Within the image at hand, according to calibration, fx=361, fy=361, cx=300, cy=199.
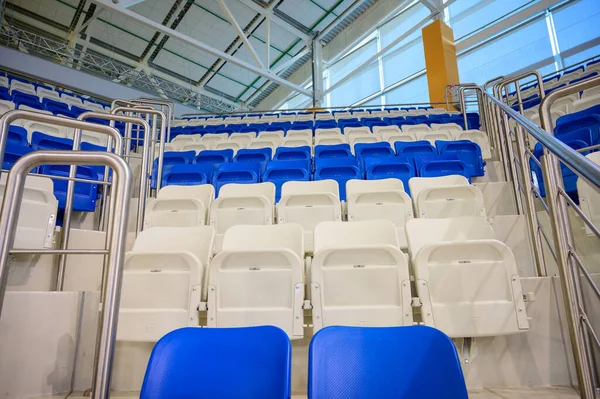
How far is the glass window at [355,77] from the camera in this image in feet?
33.7

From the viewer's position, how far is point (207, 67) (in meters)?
11.9

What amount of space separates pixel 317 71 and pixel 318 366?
35.0 ft

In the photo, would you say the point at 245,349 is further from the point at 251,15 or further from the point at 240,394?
the point at 251,15

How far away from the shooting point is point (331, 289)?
1.58m

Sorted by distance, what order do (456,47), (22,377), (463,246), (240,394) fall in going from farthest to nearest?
1. (456,47)
2. (463,246)
3. (22,377)
4. (240,394)

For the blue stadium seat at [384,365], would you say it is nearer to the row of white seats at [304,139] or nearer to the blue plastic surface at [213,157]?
the blue plastic surface at [213,157]

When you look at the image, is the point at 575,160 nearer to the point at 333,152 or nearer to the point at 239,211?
the point at 239,211

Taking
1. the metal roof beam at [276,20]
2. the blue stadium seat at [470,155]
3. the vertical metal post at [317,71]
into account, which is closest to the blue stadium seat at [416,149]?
the blue stadium seat at [470,155]

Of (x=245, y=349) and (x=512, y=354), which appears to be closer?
(x=245, y=349)

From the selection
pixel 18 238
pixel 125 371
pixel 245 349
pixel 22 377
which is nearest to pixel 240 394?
pixel 245 349

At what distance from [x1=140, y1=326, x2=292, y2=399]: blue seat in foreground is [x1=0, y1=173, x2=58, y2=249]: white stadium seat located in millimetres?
1176

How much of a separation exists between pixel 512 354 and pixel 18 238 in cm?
223

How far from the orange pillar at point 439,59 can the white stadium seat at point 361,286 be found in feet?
22.3

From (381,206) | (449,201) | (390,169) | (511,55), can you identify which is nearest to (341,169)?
(390,169)
